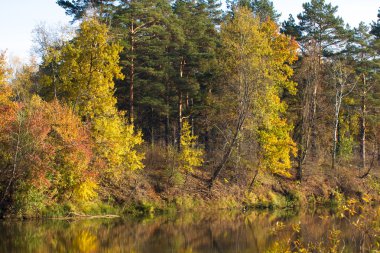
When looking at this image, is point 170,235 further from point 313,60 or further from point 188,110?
point 313,60

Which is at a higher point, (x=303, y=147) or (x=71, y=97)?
(x=71, y=97)

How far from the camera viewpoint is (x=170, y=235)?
72.6 ft

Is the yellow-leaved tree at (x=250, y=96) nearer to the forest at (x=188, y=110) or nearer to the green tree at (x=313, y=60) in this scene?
the forest at (x=188, y=110)

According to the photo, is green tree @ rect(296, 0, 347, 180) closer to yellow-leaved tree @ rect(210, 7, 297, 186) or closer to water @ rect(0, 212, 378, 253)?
yellow-leaved tree @ rect(210, 7, 297, 186)

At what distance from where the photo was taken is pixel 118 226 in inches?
961

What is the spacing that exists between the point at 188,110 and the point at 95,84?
37.4 ft

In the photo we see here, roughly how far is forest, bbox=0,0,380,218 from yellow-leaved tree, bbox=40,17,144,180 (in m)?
0.07

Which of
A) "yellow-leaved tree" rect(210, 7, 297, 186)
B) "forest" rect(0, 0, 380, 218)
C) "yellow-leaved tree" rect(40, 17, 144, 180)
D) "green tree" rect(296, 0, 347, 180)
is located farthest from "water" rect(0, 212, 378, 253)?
"green tree" rect(296, 0, 347, 180)

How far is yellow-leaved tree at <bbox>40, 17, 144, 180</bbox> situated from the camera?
27.5m

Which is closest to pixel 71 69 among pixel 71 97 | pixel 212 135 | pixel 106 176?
pixel 71 97

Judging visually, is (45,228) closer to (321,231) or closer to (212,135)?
(321,231)

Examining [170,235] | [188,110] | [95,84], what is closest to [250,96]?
[188,110]

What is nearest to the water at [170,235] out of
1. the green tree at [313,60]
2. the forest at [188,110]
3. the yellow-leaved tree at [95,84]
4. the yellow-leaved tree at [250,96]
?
the forest at [188,110]

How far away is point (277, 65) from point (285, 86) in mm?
1939
